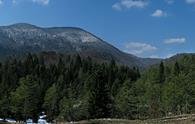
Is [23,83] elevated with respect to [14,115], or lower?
elevated

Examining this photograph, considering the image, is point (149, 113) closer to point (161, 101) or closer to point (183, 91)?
point (161, 101)

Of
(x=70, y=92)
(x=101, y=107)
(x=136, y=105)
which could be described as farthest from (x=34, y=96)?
(x=101, y=107)

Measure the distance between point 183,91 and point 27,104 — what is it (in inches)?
2188

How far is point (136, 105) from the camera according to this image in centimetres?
15400

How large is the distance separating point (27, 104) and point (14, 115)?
1670 centimetres

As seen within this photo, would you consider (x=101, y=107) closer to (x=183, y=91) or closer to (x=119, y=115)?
(x=183, y=91)

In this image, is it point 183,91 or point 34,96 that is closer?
point 183,91

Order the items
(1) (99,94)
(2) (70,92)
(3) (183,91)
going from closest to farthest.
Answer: (1) (99,94) → (3) (183,91) → (2) (70,92)

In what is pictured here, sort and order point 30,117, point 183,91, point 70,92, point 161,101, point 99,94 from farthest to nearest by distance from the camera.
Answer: point 70,92
point 30,117
point 161,101
point 183,91
point 99,94

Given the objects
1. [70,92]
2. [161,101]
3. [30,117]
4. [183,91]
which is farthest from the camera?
[70,92]

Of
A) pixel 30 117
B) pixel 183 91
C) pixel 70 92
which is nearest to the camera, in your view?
pixel 183 91

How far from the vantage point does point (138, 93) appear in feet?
535

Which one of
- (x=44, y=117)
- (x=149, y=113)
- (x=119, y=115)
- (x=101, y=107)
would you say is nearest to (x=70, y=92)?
(x=44, y=117)

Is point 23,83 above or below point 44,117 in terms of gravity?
above
